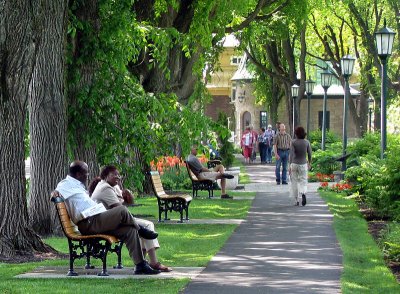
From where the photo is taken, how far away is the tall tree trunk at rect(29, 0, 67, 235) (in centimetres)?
1844

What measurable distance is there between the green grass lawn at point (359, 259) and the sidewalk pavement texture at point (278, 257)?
0.14 meters

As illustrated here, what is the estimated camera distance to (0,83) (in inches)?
597

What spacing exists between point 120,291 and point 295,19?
28117mm

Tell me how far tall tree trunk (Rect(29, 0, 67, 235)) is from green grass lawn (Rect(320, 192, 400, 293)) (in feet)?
15.2

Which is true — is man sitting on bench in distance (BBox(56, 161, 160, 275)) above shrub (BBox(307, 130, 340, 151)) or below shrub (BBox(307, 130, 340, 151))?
below

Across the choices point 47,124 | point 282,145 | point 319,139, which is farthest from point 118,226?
point 319,139

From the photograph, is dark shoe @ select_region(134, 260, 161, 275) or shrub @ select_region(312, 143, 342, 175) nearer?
dark shoe @ select_region(134, 260, 161, 275)

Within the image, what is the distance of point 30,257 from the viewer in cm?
1530

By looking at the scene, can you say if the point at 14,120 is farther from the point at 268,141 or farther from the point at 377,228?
the point at 268,141

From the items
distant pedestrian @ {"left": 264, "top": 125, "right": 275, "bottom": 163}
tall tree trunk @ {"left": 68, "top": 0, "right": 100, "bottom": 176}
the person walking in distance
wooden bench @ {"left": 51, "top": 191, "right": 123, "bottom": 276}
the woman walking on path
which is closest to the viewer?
wooden bench @ {"left": 51, "top": 191, "right": 123, "bottom": 276}

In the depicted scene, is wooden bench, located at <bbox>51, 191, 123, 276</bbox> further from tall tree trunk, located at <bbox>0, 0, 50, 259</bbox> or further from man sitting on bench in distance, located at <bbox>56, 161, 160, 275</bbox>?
tall tree trunk, located at <bbox>0, 0, 50, 259</bbox>

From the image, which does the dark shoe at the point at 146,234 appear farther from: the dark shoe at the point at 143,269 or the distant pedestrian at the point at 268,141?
the distant pedestrian at the point at 268,141

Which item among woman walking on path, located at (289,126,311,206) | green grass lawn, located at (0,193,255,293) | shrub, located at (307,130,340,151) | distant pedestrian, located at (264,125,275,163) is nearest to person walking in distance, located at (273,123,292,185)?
woman walking on path, located at (289,126,311,206)

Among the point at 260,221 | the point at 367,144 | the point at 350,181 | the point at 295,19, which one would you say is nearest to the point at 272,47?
the point at 295,19
